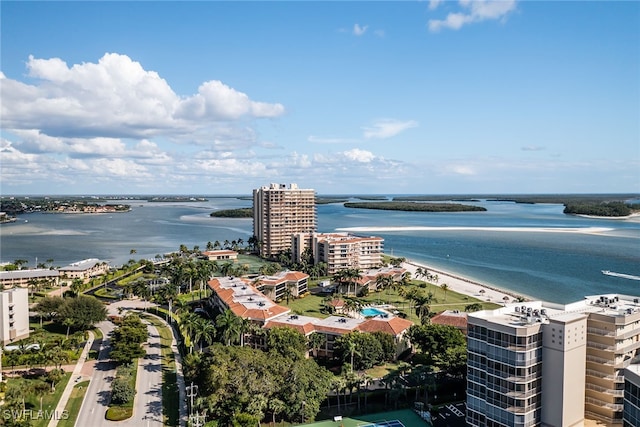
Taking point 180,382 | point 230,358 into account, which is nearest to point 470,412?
point 230,358

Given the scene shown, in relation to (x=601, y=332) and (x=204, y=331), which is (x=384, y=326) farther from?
(x=601, y=332)

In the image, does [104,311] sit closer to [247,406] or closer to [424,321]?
[247,406]

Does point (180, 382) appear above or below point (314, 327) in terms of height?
below

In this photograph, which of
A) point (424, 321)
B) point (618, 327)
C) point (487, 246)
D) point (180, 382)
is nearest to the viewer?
point (618, 327)

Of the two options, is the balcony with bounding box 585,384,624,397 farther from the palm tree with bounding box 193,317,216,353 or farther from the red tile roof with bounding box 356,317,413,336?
the palm tree with bounding box 193,317,216,353

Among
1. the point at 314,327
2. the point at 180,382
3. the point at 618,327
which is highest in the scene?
the point at 618,327

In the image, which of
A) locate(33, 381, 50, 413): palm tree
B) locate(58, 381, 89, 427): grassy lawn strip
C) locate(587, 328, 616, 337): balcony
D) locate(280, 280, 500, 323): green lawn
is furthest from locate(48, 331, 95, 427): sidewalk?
locate(587, 328, 616, 337): balcony
